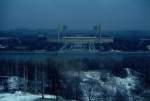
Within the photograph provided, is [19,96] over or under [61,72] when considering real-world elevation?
under

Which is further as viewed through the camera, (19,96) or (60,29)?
(60,29)

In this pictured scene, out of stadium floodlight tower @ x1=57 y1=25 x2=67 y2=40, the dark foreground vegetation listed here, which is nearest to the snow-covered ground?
the dark foreground vegetation

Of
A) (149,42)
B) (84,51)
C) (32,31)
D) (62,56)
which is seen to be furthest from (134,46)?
(32,31)

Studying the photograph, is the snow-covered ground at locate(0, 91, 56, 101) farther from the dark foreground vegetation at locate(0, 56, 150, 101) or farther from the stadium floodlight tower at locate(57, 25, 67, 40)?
the stadium floodlight tower at locate(57, 25, 67, 40)

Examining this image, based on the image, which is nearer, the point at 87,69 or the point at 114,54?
the point at 87,69

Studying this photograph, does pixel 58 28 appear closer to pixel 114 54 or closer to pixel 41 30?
pixel 41 30

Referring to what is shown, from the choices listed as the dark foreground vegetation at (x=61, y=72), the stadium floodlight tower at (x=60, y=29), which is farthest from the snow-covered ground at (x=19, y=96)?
the stadium floodlight tower at (x=60, y=29)

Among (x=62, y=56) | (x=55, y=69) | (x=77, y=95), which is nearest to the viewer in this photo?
(x=77, y=95)

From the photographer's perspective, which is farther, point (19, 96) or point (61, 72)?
point (61, 72)

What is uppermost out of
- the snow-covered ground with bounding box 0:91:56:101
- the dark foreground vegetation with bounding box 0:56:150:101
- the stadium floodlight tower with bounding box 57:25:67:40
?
the stadium floodlight tower with bounding box 57:25:67:40

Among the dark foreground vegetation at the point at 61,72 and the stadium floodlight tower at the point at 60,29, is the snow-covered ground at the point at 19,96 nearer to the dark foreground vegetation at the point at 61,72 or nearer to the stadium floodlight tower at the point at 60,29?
the dark foreground vegetation at the point at 61,72

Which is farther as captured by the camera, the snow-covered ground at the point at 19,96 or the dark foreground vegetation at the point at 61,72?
the dark foreground vegetation at the point at 61,72
